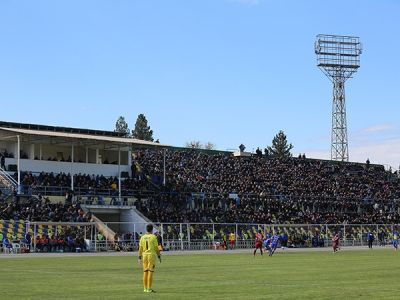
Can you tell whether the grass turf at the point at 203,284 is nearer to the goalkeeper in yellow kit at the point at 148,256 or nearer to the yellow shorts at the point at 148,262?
the goalkeeper in yellow kit at the point at 148,256

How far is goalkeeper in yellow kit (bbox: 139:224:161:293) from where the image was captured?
835 inches

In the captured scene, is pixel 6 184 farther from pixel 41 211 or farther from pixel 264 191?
pixel 264 191

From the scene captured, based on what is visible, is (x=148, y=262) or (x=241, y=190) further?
(x=241, y=190)

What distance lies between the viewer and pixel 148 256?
21.5 m

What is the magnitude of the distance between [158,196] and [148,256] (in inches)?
2084

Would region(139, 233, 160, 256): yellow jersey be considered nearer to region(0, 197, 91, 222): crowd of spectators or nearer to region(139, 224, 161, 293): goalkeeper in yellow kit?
region(139, 224, 161, 293): goalkeeper in yellow kit

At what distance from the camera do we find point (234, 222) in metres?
74.6

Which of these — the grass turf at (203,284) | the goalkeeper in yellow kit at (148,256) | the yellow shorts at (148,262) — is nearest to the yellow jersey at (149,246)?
the goalkeeper in yellow kit at (148,256)

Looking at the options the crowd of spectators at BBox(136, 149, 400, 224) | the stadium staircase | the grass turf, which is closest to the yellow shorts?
the grass turf

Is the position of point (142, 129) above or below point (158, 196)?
above

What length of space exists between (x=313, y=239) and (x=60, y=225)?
27368 millimetres

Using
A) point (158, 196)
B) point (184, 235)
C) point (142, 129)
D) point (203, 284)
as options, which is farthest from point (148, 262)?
point (142, 129)

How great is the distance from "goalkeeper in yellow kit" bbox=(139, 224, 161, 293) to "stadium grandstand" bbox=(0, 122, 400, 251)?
113ft

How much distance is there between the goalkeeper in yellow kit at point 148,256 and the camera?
69.6ft
